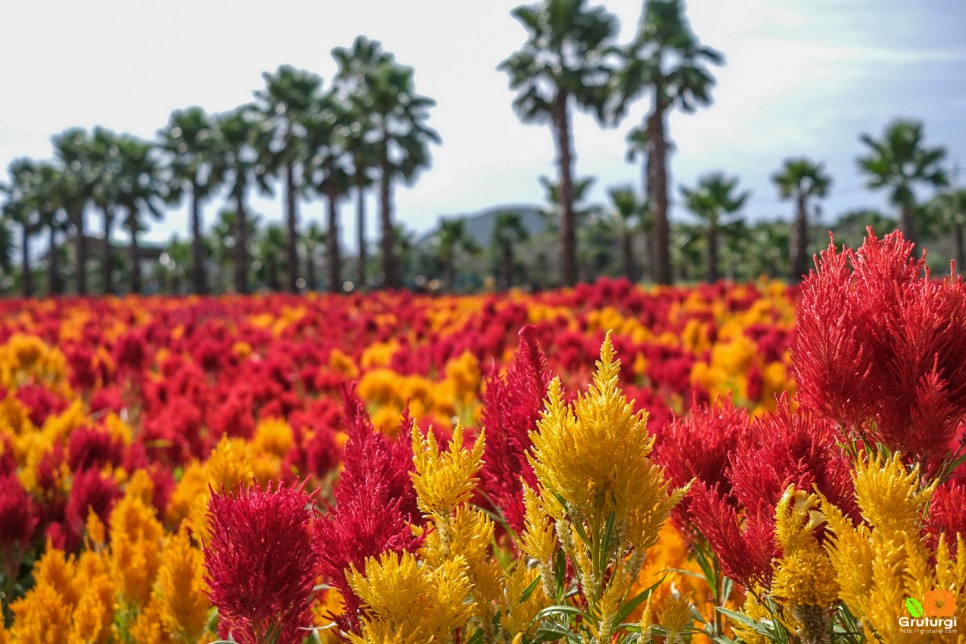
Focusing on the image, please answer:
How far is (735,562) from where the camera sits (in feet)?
2.84

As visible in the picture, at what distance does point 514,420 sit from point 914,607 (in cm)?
49

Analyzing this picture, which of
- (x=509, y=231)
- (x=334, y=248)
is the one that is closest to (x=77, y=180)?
(x=334, y=248)

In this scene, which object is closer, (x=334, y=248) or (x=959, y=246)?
(x=334, y=248)

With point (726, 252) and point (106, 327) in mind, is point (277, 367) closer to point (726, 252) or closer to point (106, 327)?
point (106, 327)

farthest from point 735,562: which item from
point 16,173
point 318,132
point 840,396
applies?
point 16,173

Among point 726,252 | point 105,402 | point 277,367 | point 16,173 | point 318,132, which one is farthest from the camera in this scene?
point 726,252

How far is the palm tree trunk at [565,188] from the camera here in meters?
24.2

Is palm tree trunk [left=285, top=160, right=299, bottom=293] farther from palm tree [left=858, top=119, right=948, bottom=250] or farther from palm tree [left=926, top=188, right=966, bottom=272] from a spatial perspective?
palm tree [left=926, top=188, right=966, bottom=272]

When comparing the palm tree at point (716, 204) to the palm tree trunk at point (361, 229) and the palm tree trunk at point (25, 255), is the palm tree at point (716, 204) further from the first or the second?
the palm tree trunk at point (25, 255)

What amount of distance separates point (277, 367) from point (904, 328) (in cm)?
313

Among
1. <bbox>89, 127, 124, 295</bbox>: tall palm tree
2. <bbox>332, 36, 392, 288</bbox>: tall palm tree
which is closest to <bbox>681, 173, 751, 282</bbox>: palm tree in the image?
<bbox>332, 36, 392, 288</bbox>: tall palm tree

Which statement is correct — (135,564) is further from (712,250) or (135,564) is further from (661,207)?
(712,250)

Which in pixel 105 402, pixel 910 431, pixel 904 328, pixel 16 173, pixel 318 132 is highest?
pixel 16 173

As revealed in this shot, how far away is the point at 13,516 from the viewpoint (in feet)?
5.92
